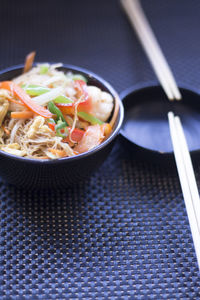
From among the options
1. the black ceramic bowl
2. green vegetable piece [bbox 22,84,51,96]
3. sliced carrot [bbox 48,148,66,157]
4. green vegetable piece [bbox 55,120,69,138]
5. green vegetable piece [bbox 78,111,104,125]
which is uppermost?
green vegetable piece [bbox 22,84,51,96]

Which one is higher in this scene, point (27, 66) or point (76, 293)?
point (27, 66)

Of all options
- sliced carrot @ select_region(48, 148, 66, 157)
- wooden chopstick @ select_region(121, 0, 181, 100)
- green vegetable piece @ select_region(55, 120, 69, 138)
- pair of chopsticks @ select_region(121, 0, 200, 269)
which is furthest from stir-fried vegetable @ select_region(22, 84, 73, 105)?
wooden chopstick @ select_region(121, 0, 181, 100)

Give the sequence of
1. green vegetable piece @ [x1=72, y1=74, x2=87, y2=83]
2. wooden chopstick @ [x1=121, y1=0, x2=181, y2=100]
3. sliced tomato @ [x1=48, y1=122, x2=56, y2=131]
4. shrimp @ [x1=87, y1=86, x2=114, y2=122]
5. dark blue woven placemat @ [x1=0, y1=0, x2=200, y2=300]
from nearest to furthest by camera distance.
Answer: dark blue woven placemat @ [x1=0, y1=0, x2=200, y2=300], sliced tomato @ [x1=48, y1=122, x2=56, y2=131], shrimp @ [x1=87, y1=86, x2=114, y2=122], green vegetable piece @ [x1=72, y1=74, x2=87, y2=83], wooden chopstick @ [x1=121, y1=0, x2=181, y2=100]

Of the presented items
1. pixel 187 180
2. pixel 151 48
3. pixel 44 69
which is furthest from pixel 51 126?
pixel 151 48

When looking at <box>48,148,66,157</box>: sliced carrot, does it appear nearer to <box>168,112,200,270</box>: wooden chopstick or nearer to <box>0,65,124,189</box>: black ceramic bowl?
<box>0,65,124,189</box>: black ceramic bowl

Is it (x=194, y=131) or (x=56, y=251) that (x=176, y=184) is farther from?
(x=56, y=251)

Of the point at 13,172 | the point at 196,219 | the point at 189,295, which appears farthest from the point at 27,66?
the point at 189,295

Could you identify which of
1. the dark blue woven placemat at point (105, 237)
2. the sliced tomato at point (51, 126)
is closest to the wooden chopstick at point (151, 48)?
the dark blue woven placemat at point (105, 237)

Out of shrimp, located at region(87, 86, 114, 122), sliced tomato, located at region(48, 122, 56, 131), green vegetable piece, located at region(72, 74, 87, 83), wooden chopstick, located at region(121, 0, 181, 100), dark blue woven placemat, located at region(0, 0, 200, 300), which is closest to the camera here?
dark blue woven placemat, located at region(0, 0, 200, 300)
